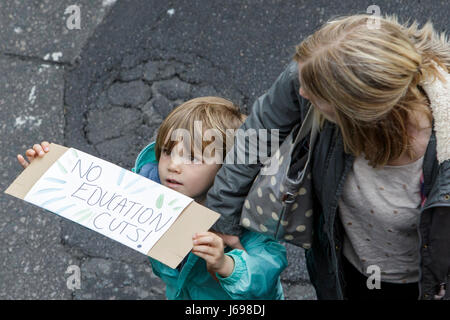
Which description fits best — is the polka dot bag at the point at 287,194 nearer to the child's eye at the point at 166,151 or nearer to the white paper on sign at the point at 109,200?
the white paper on sign at the point at 109,200

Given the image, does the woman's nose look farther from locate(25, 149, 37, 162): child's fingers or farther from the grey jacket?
locate(25, 149, 37, 162): child's fingers

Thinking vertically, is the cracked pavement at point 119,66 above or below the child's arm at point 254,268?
above

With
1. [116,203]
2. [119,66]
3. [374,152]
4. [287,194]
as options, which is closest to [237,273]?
[287,194]

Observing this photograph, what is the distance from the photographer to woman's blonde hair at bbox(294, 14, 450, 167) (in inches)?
55.2

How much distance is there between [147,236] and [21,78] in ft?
7.50

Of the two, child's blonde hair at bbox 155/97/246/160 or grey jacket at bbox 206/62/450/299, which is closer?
grey jacket at bbox 206/62/450/299

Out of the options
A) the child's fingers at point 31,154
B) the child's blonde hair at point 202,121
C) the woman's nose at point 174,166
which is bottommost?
the woman's nose at point 174,166

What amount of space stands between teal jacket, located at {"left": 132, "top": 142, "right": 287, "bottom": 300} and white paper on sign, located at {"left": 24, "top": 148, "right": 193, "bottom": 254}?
0.23 m

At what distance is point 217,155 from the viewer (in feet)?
6.48

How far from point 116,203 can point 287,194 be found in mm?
522

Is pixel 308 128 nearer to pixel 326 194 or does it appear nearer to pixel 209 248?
pixel 326 194

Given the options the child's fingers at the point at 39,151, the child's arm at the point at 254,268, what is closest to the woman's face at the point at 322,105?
the child's arm at the point at 254,268

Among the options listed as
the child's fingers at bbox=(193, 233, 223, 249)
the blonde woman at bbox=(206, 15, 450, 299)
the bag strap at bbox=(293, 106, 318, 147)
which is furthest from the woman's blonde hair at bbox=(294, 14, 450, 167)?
the child's fingers at bbox=(193, 233, 223, 249)

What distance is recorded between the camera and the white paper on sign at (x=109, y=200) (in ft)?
5.67
